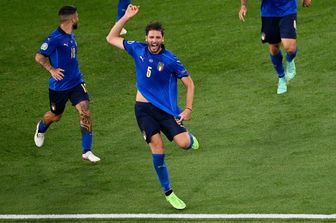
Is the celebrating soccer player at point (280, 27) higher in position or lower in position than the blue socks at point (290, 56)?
higher

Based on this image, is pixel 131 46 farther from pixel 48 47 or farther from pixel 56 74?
pixel 48 47

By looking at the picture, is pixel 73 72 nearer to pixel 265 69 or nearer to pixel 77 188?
pixel 77 188

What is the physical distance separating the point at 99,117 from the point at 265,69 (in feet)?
13.8

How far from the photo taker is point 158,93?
1508 centimetres

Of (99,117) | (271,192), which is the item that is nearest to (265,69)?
(99,117)

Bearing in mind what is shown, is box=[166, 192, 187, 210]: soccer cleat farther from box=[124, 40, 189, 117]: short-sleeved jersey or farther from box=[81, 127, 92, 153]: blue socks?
box=[81, 127, 92, 153]: blue socks

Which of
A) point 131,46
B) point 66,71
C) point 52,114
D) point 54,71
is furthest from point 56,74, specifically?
point 131,46

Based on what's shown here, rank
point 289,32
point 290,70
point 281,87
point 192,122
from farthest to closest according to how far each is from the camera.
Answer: point 290,70 < point 281,87 < point 289,32 < point 192,122

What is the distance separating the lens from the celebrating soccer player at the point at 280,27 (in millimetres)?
19594

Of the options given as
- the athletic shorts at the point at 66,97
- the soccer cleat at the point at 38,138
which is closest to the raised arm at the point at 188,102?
the athletic shorts at the point at 66,97

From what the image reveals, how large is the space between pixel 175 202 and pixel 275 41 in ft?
21.2

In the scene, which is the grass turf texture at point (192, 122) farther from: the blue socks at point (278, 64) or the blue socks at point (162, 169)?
the blue socks at point (278, 64)

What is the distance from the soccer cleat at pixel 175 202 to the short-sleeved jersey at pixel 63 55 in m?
3.99

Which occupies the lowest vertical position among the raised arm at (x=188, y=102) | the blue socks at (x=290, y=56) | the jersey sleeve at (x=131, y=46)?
the blue socks at (x=290, y=56)
